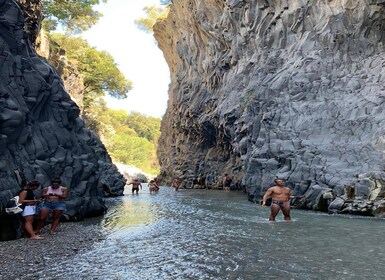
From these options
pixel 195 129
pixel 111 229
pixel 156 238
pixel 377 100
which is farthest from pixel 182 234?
pixel 195 129

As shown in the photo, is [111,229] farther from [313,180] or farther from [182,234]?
[313,180]

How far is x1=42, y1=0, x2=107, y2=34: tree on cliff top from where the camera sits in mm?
37312

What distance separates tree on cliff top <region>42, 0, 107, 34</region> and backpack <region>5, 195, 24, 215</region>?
3154 cm

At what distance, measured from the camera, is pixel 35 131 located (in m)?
13.1

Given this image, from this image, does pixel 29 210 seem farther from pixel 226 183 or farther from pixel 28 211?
pixel 226 183

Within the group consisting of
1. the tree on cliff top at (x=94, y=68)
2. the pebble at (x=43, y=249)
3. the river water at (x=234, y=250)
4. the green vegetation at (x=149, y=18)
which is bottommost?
the pebble at (x=43, y=249)

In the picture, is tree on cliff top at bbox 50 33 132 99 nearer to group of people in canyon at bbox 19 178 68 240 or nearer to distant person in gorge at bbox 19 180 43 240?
group of people in canyon at bbox 19 178 68 240

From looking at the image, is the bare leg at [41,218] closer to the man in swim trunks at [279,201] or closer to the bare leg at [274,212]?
the man in swim trunks at [279,201]

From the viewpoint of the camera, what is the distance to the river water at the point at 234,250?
265 inches

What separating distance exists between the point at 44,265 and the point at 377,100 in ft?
58.8

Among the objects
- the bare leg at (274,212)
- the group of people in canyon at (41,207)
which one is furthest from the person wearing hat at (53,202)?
the bare leg at (274,212)

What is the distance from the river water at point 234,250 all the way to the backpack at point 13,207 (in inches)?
87.3

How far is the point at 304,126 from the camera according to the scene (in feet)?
68.0

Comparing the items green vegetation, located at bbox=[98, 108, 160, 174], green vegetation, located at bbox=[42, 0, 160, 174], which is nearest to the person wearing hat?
green vegetation, located at bbox=[42, 0, 160, 174]
